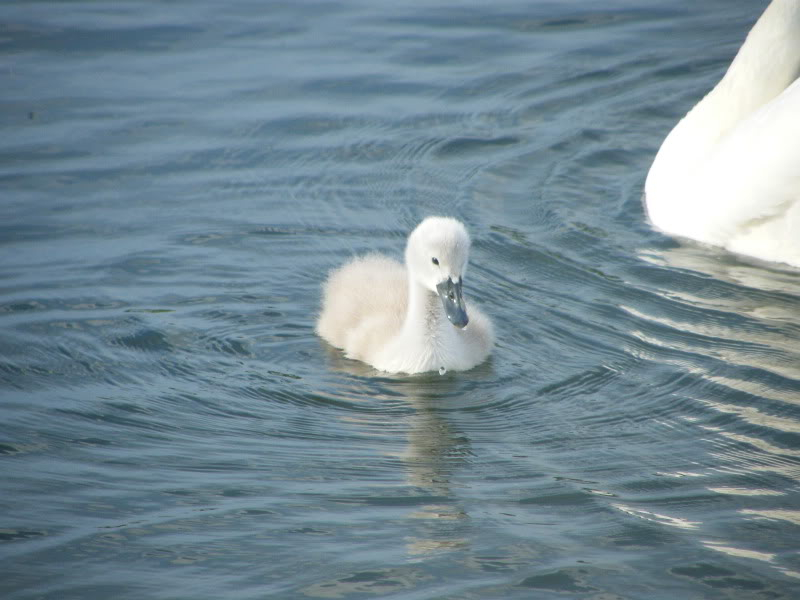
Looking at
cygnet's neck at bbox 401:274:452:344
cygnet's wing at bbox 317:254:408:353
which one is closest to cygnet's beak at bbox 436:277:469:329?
cygnet's neck at bbox 401:274:452:344

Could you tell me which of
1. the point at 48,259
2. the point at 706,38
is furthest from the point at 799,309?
the point at 706,38

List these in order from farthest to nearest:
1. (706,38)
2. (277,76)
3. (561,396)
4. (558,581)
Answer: (706,38)
(277,76)
(561,396)
(558,581)

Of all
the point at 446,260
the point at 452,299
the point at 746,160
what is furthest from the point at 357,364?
the point at 746,160

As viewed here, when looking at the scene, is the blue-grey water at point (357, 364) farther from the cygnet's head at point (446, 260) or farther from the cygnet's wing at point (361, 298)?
the cygnet's head at point (446, 260)

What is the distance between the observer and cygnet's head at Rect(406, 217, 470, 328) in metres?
5.41

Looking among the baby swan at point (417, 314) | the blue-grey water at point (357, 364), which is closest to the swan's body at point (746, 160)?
the blue-grey water at point (357, 364)

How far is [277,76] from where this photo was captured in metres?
9.88

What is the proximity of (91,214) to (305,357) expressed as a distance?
7.69ft

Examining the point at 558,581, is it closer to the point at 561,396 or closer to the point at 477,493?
the point at 477,493

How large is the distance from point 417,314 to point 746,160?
2.25 meters

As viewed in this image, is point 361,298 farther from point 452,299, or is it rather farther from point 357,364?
point 452,299

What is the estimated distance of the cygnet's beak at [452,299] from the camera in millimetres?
5410

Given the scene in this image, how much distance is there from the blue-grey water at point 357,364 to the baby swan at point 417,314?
15 centimetres

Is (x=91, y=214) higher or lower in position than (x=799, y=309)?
higher
